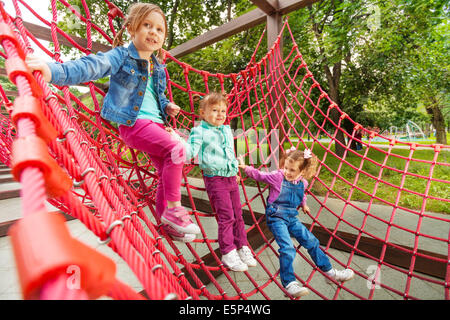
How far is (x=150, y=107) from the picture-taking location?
1092mm

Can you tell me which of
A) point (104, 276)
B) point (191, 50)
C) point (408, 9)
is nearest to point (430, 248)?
point (104, 276)

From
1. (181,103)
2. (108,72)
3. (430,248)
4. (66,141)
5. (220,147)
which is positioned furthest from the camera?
(181,103)

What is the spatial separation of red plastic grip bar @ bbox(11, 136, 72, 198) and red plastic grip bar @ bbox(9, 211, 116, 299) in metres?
0.07

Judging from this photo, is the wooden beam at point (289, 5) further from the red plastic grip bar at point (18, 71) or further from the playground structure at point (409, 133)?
the playground structure at point (409, 133)

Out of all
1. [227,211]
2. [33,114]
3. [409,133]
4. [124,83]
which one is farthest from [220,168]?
[409,133]

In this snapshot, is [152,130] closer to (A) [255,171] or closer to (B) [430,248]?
(A) [255,171]

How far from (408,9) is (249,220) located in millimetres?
4421

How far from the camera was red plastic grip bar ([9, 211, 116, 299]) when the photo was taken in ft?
0.88

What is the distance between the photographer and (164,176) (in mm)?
1014

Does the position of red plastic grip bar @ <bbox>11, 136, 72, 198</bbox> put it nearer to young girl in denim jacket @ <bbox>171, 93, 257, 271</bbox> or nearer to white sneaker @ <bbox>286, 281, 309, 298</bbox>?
young girl in denim jacket @ <bbox>171, 93, 257, 271</bbox>

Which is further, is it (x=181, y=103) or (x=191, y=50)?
(x=181, y=103)

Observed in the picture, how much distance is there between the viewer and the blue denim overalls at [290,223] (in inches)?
48.5

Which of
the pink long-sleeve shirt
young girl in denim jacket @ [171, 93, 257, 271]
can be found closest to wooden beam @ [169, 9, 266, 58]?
young girl in denim jacket @ [171, 93, 257, 271]

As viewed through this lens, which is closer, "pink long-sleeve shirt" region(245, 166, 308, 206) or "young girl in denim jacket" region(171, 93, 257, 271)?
"young girl in denim jacket" region(171, 93, 257, 271)
